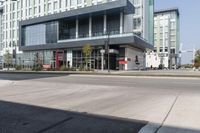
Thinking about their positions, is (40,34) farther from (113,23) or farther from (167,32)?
(167,32)

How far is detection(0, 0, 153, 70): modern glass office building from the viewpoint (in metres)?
62.1

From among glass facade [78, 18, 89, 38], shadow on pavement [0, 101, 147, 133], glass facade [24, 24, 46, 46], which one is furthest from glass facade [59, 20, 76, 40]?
shadow on pavement [0, 101, 147, 133]

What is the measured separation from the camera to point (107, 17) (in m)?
67.8

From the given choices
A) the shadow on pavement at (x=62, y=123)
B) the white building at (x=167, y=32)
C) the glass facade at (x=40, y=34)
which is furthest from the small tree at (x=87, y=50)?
the white building at (x=167, y=32)

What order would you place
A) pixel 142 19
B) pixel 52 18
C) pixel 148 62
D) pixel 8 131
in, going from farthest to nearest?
pixel 148 62 < pixel 142 19 < pixel 52 18 < pixel 8 131

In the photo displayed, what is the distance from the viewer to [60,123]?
7176 mm

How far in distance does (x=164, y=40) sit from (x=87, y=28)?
70.1 meters

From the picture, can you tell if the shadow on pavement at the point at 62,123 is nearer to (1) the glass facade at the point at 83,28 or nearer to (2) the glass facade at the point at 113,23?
(2) the glass facade at the point at 113,23

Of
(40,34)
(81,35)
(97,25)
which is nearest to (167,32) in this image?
(97,25)

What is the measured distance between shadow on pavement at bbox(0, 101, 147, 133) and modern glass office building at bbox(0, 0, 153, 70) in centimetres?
4573

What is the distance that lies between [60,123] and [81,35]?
65715mm

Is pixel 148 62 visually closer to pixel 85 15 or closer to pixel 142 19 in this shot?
pixel 142 19

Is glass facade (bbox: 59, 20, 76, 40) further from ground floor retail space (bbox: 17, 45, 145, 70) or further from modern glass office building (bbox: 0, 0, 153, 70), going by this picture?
ground floor retail space (bbox: 17, 45, 145, 70)

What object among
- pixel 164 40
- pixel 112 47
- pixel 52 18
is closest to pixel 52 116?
pixel 112 47
